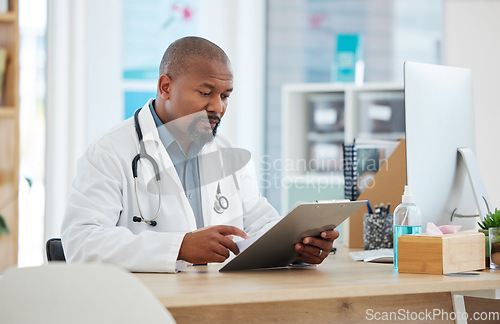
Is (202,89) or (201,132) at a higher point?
(202,89)

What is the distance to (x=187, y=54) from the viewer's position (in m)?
2.05

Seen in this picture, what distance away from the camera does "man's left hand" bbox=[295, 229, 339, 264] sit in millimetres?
1638

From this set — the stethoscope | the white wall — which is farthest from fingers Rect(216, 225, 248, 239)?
the white wall

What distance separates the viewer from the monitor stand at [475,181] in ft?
6.24

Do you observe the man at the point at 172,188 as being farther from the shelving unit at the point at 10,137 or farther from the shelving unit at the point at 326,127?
the shelving unit at the point at 326,127

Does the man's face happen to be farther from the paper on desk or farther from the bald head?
the paper on desk

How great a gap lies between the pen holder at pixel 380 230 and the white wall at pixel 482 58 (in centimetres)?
163

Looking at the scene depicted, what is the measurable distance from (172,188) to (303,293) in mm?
768

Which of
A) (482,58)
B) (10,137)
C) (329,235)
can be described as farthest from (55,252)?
(482,58)

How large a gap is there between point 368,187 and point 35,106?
217 centimetres

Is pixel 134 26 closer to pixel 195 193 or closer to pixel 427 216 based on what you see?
pixel 195 193

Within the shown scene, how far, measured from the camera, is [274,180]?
14.2ft

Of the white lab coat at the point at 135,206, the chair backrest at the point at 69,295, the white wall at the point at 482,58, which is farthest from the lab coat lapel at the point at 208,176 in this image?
the white wall at the point at 482,58

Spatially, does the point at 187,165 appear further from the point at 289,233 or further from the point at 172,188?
the point at 289,233
